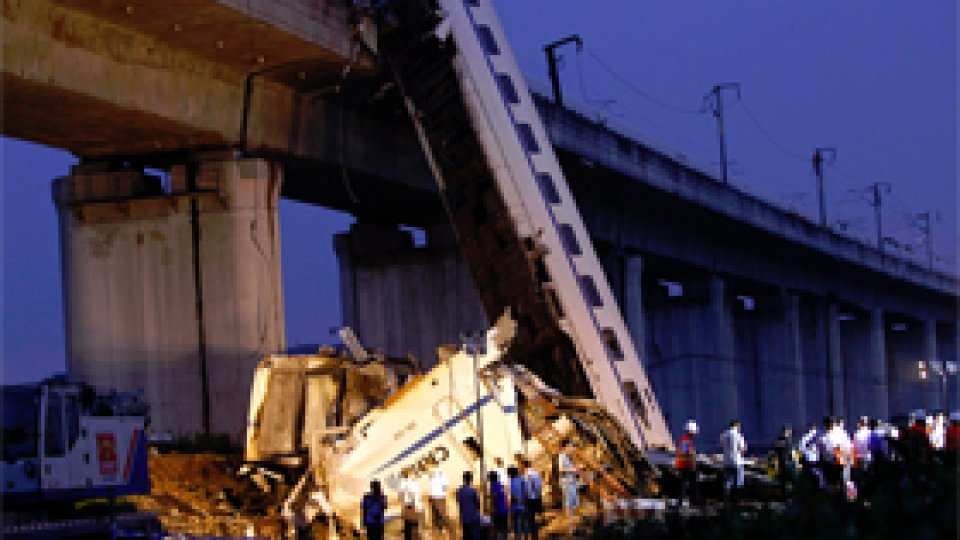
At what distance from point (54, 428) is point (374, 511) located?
14.0 feet

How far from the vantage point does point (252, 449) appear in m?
23.5

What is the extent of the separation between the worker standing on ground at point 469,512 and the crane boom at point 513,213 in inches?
328

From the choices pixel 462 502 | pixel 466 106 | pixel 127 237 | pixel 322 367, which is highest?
pixel 466 106

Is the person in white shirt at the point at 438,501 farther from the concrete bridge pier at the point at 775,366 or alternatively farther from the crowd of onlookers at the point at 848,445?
the concrete bridge pier at the point at 775,366

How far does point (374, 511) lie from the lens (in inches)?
760

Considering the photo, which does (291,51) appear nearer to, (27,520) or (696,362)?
(27,520)

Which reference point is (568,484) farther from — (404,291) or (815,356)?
(815,356)

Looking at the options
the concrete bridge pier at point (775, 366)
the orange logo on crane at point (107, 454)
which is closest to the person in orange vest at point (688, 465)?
the orange logo on crane at point (107, 454)

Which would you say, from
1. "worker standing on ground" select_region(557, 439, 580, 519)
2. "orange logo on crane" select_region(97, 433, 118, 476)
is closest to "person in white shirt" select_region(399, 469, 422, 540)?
"worker standing on ground" select_region(557, 439, 580, 519)

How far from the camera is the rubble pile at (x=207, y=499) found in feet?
74.1

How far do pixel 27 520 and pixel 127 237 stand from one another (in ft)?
42.5

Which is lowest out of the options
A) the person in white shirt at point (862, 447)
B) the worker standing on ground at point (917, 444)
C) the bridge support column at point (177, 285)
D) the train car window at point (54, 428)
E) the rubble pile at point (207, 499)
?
the rubble pile at point (207, 499)

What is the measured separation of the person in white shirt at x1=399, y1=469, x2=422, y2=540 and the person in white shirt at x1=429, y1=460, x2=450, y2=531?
0.22 meters

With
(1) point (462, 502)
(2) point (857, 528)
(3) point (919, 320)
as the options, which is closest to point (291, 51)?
(1) point (462, 502)
